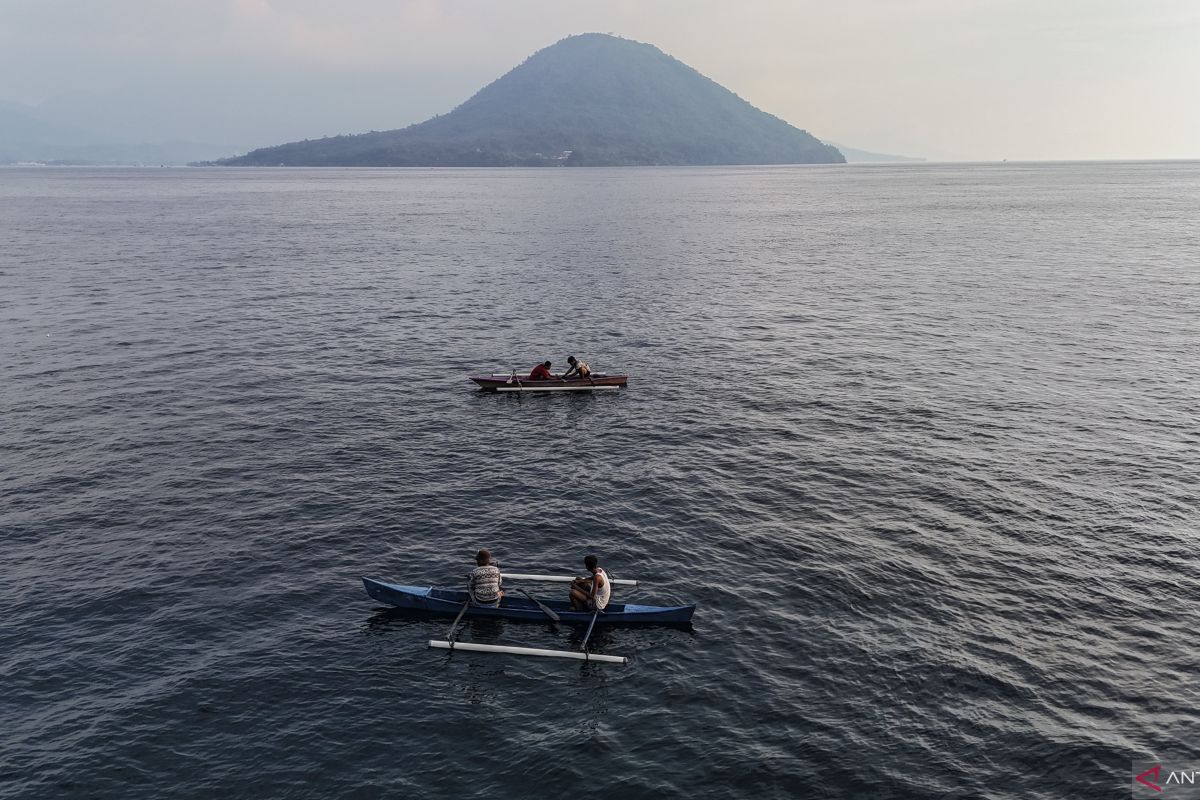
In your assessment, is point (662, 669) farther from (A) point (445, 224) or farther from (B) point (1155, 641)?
(A) point (445, 224)

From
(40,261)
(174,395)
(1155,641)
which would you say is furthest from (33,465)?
(40,261)

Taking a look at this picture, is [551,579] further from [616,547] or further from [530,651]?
[616,547]

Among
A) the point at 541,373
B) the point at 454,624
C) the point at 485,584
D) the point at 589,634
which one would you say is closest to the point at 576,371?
the point at 541,373

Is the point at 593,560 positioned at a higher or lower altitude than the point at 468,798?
higher

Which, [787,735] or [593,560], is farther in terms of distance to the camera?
[593,560]

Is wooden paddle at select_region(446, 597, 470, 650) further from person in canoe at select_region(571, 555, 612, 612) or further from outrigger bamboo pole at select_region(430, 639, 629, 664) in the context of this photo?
person in canoe at select_region(571, 555, 612, 612)

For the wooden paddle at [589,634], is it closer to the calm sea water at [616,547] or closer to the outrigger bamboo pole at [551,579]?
the calm sea water at [616,547]

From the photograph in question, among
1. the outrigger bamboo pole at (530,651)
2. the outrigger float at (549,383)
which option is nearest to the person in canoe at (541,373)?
the outrigger float at (549,383)
